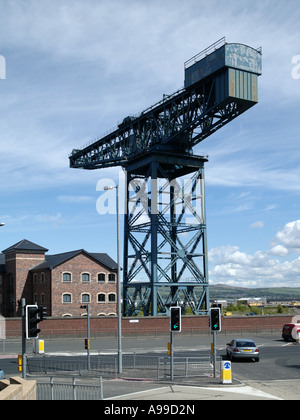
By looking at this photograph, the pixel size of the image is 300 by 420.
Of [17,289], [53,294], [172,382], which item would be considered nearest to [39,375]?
[172,382]

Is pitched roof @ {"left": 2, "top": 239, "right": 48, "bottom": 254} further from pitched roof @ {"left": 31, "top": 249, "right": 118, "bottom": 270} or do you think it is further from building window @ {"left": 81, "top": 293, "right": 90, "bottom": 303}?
building window @ {"left": 81, "top": 293, "right": 90, "bottom": 303}

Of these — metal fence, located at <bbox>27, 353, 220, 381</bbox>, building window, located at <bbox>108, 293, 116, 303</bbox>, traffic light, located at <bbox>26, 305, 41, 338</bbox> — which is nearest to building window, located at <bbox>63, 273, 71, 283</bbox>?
building window, located at <bbox>108, 293, 116, 303</bbox>

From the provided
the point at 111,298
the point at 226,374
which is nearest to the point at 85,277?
the point at 111,298

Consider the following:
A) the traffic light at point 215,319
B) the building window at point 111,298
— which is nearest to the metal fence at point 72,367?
the traffic light at point 215,319

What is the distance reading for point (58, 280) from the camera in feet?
233

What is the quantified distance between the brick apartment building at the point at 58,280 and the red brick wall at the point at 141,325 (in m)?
16.5

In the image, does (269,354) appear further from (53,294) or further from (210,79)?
(53,294)

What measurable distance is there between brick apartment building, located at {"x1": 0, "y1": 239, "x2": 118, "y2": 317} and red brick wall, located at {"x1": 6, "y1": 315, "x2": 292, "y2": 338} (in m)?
16.5

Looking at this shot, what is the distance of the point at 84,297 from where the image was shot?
239 feet

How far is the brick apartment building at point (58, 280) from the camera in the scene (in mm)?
71125

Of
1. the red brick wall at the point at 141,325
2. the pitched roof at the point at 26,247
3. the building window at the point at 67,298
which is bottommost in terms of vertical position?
the red brick wall at the point at 141,325

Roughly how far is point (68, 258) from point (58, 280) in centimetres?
311

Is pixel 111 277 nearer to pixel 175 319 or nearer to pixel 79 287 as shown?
pixel 79 287

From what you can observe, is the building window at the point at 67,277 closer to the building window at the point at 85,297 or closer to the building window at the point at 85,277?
the building window at the point at 85,277
